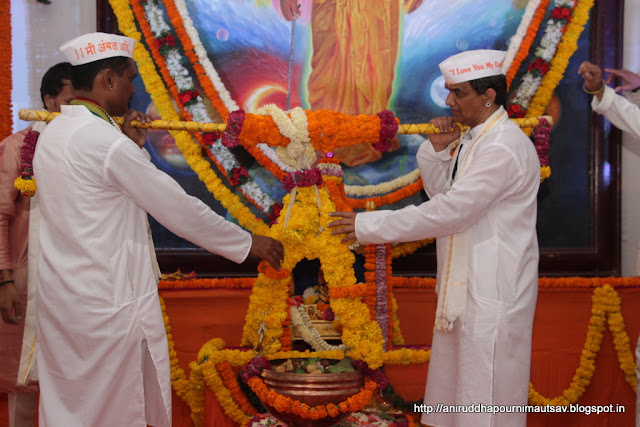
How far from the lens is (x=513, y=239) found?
299 cm

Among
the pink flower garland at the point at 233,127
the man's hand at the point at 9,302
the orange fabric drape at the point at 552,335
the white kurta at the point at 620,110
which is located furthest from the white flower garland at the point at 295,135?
the white kurta at the point at 620,110

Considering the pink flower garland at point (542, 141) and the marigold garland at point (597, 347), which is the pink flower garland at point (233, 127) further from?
the marigold garland at point (597, 347)

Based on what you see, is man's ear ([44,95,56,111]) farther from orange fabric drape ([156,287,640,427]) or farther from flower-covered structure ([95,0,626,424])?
orange fabric drape ([156,287,640,427])

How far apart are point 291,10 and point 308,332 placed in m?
2.43

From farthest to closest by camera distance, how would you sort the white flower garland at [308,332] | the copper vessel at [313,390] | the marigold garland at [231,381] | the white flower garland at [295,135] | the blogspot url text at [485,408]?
the white flower garland at [308,332], the marigold garland at [231,381], the white flower garland at [295,135], the copper vessel at [313,390], the blogspot url text at [485,408]

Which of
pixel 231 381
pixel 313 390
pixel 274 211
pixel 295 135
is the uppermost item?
pixel 295 135

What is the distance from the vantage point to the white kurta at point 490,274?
2.88m

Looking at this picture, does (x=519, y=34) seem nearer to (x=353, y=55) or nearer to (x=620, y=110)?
(x=620, y=110)

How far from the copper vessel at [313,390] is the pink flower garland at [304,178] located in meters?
0.98

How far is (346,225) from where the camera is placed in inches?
128

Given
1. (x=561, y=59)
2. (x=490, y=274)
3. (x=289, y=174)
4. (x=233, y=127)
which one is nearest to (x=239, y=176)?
(x=289, y=174)

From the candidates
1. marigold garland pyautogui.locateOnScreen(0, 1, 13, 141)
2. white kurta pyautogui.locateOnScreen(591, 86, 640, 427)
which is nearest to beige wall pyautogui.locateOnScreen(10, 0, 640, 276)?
marigold garland pyautogui.locateOnScreen(0, 1, 13, 141)

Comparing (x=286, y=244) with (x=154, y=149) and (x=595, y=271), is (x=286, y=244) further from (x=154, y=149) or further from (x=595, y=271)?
(x=595, y=271)

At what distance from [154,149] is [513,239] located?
2.90 m
